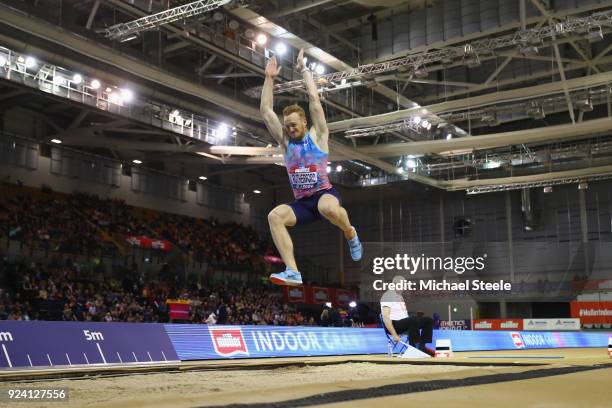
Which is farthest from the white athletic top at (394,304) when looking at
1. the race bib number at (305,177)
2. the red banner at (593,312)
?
the red banner at (593,312)

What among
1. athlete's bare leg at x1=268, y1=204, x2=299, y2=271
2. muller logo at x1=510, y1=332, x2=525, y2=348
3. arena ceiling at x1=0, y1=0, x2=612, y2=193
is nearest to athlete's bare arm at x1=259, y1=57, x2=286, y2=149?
athlete's bare leg at x1=268, y1=204, x2=299, y2=271

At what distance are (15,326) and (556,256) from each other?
25523 millimetres

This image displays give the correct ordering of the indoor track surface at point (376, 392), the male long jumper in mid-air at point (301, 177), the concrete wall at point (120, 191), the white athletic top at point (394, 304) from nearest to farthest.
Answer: the indoor track surface at point (376, 392) → the male long jumper in mid-air at point (301, 177) → the white athletic top at point (394, 304) → the concrete wall at point (120, 191)

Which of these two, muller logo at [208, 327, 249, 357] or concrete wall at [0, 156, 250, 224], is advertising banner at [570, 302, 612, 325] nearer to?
concrete wall at [0, 156, 250, 224]

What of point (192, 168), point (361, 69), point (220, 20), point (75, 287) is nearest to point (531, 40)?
point (361, 69)

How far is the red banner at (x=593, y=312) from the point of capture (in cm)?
2589

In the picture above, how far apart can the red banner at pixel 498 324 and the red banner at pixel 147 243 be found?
13.6m

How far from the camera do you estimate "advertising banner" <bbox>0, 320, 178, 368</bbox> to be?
8.30m

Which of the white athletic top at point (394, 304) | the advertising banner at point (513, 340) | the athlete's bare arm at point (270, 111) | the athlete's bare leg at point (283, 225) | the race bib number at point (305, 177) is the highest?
the athlete's bare arm at point (270, 111)

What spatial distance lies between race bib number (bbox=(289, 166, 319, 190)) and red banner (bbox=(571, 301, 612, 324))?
23.5 meters

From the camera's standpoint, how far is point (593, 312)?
26328 mm

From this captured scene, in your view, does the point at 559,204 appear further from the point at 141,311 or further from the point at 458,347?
the point at 141,311

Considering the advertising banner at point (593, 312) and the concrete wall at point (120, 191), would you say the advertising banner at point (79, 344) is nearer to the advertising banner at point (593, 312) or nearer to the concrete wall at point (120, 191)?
the concrete wall at point (120, 191)

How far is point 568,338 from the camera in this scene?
2094 cm
